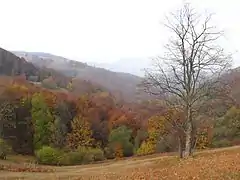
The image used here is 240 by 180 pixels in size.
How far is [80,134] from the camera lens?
78.4m

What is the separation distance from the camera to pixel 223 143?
62.3 metres

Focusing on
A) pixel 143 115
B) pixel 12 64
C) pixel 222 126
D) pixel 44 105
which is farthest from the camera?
pixel 12 64

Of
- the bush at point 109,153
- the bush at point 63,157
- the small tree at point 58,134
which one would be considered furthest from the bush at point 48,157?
the bush at point 109,153

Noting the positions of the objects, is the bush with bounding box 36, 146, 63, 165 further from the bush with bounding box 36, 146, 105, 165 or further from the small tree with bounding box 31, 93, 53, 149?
the small tree with bounding box 31, 93, 53, 149

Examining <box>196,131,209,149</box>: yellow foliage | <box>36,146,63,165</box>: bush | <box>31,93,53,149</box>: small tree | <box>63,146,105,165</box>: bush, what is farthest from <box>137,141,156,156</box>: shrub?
<box>31,93,53,149</box>: small tree

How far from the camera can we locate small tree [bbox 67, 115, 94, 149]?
7531 centimetres

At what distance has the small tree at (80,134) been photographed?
2965 inches

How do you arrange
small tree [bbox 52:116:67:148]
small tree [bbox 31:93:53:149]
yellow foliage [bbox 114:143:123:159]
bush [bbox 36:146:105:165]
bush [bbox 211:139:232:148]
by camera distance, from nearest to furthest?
bush [bbox 36:146:105:165] → bush [bbox 211:139:232:148] → yellow foliage [bbox 114:143:123:159] → small tree [bbox 52:116:67:148] → small tree [bbox 31:93:53:149]

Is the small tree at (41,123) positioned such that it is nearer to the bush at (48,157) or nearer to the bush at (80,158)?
the bush at (80,158)

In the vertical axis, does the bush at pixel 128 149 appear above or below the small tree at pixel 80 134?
below

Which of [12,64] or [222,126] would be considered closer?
[222,126]

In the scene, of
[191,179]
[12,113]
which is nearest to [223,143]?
[12,113]

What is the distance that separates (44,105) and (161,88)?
53.1 m

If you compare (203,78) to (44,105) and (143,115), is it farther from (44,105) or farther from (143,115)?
(143,115)
